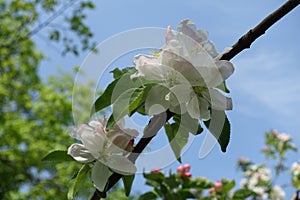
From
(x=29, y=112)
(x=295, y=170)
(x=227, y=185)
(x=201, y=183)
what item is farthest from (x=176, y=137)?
(x=29, y=112)

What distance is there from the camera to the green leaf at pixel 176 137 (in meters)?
0.76

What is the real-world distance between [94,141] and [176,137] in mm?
146

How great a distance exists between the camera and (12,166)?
28.2ft

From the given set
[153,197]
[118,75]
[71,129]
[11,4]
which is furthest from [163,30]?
[11,4]

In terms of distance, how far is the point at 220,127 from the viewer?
26.6 inches

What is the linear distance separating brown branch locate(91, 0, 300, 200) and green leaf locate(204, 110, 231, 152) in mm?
68

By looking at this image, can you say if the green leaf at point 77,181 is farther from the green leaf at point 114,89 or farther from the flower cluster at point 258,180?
the flower cluster at point 258,180

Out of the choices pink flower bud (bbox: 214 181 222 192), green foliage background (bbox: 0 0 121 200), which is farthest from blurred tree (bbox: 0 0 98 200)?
pink flower bud (bbox: 214 181 222 192)

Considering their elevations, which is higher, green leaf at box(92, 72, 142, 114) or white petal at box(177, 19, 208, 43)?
white petal at box(177, 19, 208, 43)

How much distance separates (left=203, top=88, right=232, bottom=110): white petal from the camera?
667 millimetres

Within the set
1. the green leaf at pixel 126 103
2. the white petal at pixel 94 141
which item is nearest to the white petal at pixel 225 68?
the green leaf at pixel 126 103

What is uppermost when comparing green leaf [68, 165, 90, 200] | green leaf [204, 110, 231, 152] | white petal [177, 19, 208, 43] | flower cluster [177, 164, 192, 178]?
flower cluster [177, 164, 192, 178]

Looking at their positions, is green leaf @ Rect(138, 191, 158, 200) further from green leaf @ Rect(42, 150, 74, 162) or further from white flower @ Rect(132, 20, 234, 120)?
white flower @ Rect(132, 20, 234, 120)

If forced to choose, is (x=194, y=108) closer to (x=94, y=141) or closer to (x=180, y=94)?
(x=180, y=94)
